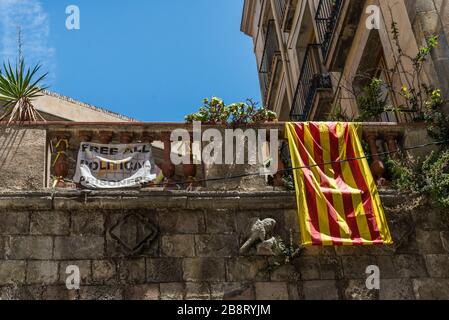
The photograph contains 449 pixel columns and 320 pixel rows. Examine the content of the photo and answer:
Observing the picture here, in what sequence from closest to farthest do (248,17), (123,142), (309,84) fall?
(123,142) < (309,84) < (248,17)

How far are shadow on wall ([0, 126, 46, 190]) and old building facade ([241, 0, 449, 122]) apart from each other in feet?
15.8

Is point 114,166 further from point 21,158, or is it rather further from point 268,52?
point 268,52

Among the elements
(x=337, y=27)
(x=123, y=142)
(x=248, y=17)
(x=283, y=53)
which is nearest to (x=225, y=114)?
(x=123, y=142)

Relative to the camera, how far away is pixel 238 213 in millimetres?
6914

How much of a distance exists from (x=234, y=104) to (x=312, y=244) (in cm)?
202

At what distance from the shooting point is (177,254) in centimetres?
657

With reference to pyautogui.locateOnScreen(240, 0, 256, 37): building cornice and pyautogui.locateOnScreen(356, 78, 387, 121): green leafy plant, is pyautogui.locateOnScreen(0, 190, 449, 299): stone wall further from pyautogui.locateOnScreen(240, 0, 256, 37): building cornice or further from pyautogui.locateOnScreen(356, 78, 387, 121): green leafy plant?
pyautogui.locateOnScreen(240, 0, 256, 37): building cornice

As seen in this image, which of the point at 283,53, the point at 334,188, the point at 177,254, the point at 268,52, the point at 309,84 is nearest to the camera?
the point at 177,254

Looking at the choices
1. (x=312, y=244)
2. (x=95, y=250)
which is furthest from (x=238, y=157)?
(x=95, y=250)

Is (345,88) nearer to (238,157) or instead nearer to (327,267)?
(238,157)

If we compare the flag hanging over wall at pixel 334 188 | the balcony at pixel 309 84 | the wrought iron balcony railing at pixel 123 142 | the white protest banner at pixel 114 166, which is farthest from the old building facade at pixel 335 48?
the white protest banner at pixel 114 166

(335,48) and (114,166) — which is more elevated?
(335,48)

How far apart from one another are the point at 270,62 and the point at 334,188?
433 inches
